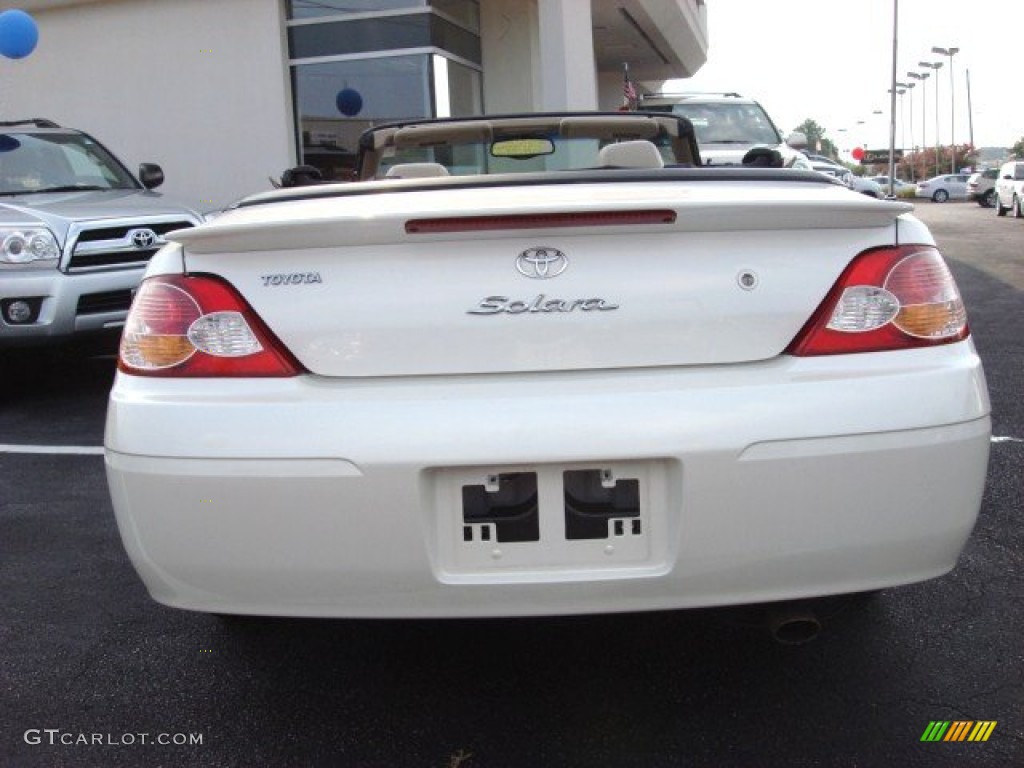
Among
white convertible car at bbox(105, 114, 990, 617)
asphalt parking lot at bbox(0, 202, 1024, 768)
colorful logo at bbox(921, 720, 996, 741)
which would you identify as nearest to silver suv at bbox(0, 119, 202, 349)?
asphalt parking lot at bbox(0, 202, 1024, 768)

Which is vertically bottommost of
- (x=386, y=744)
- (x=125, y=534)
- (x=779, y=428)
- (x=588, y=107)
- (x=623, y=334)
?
(x=386, y=744)

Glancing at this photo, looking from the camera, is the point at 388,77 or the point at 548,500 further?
the point at 388,77

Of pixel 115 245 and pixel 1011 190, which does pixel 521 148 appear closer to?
pixel 115 245

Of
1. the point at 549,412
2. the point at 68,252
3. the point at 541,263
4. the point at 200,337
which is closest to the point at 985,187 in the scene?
the point at 68,252

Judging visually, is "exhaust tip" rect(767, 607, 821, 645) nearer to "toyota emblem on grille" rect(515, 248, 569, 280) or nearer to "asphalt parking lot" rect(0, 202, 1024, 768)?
"asphalt parking lot" rect(0, 202, 1024, 768)

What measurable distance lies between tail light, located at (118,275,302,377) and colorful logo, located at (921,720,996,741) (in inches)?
62.1

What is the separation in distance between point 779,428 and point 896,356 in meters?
0.33

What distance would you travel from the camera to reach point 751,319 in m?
2.12

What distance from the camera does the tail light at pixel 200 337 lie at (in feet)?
7.07

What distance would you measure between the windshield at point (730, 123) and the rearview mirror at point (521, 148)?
29.5ft

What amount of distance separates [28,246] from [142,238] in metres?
0.70

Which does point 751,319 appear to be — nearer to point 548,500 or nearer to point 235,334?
point 548,500

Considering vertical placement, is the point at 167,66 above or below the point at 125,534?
above

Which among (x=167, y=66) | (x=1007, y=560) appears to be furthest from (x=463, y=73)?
(x=1007, y=560)
